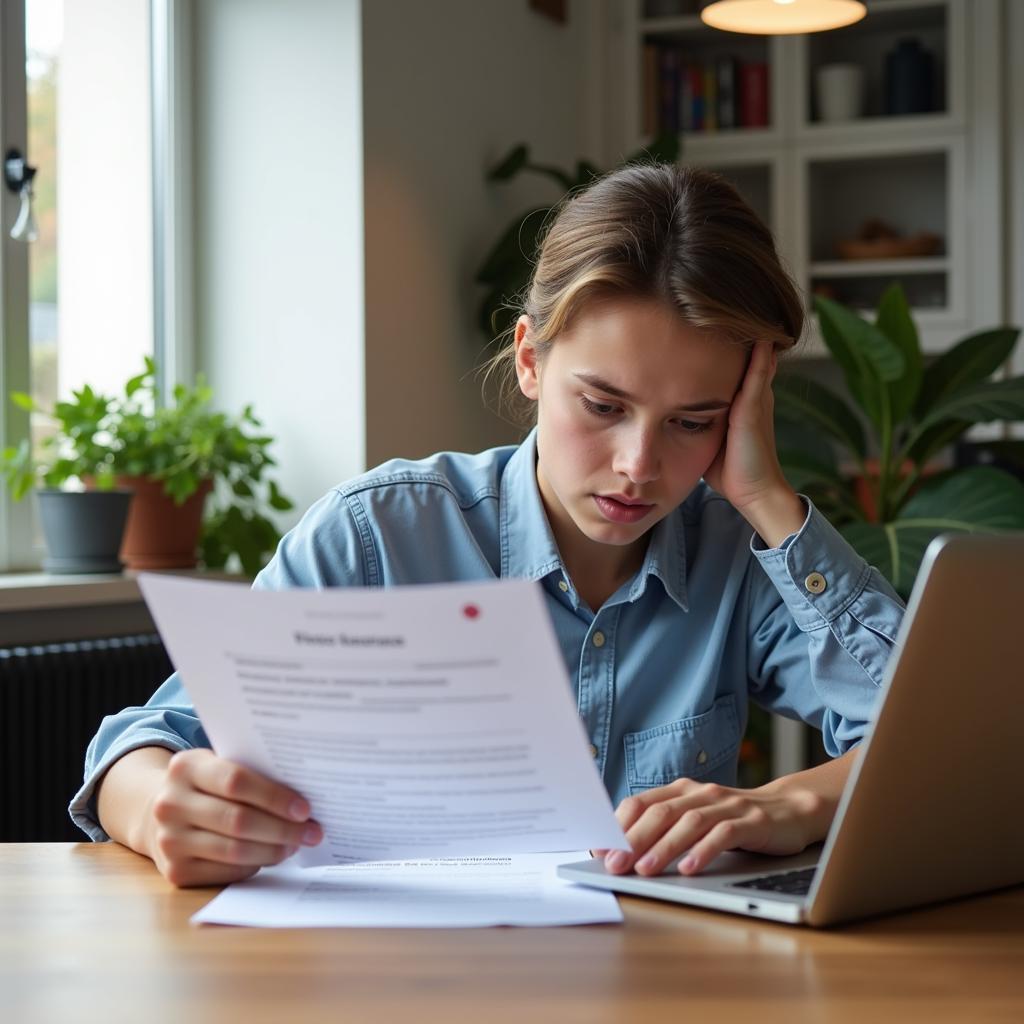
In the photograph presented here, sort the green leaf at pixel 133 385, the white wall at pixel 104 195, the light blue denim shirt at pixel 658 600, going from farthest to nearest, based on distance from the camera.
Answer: the white wall at pixel 104 195
the green leaf at pixel 133 385
the light blue denim shirt at pixel 658 600

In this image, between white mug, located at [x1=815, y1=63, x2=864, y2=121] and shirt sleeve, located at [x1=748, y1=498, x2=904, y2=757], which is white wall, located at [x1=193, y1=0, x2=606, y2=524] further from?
shirt sleeve, located at [x1=748, y1=498, x2=904, y2=757]

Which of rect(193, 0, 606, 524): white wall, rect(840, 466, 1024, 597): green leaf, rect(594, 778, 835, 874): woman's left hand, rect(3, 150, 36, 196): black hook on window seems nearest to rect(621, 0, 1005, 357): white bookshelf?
rect(193, 0, 606, 524): white wall

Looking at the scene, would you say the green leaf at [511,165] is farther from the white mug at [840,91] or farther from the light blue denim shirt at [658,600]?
the light blue denim shirt at [658,600]

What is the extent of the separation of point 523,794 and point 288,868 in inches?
9.3

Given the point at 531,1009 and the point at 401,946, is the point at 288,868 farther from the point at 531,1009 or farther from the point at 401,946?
the point at 531,1009

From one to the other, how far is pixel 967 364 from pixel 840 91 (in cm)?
142

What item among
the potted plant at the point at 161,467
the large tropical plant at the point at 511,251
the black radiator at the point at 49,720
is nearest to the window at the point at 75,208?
the potted plant at the point at 161,467

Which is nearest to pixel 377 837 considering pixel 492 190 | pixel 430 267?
pixel 430 267

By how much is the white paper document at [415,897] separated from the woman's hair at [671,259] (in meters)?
0.52

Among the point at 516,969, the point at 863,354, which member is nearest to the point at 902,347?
the point at 863,354

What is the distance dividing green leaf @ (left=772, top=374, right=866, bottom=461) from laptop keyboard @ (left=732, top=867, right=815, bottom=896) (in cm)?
215

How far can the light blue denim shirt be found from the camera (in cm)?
138

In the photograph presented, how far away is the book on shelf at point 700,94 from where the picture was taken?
4.23 m

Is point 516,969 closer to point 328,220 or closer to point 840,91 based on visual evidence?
point 328,220
